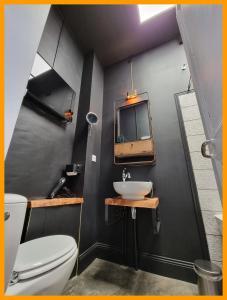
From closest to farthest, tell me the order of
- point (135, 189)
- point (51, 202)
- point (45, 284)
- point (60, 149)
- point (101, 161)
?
1. point (45, 284)
2. point (51, 202)
3. point (135, 189)
4. point (60, 149)
5. point (101, 161)

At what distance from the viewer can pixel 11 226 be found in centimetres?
48

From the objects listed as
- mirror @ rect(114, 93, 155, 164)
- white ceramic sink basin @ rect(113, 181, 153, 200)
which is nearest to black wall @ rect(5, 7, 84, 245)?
white ceramic sink basin @ rect(113, 181, 153, 200)

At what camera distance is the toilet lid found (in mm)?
537

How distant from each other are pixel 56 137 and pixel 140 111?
1.19 meters

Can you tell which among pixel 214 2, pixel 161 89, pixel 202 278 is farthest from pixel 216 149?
pixel 161 89

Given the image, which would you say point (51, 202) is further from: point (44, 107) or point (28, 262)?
point (44, 107)

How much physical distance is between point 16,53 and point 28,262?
0.86 m

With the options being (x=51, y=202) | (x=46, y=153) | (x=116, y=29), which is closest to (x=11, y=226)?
(x=51, y=202)

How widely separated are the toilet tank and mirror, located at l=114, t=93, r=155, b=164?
1.24 m

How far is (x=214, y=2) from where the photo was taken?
45 cm

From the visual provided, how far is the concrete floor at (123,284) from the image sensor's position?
943 mm

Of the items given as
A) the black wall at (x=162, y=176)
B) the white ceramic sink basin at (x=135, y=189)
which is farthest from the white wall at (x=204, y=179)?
the white ceramic sink basin at (x=135, y=189)

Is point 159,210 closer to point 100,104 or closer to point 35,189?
point 35,189

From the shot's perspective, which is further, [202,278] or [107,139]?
[107,139]
